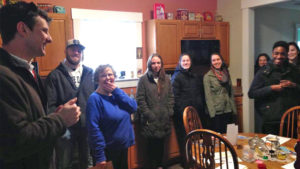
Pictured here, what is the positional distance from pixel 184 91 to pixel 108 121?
1323 millimetres

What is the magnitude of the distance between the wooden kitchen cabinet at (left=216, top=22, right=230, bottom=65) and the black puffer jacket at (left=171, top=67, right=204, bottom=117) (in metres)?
1.29

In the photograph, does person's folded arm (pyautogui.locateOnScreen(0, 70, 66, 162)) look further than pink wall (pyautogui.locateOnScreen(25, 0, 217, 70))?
No

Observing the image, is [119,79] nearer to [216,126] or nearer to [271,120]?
[216,126]

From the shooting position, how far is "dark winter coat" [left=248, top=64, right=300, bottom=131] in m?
2.57

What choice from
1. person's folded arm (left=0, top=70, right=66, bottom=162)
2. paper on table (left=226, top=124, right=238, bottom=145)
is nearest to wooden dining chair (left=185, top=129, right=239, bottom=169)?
paper on table (left=226, top=124, right=238, bottom=145)

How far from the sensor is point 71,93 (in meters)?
2.37

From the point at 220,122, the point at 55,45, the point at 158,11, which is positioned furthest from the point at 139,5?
the point at 220,122

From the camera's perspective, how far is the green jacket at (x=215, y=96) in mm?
3164

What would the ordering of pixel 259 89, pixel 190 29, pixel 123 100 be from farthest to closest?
pixel 190 29 → pixel 259 89 → pixel 123 100

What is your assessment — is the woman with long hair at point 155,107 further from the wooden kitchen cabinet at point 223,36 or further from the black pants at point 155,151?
the wooden kitchen cabinet at point 223,36

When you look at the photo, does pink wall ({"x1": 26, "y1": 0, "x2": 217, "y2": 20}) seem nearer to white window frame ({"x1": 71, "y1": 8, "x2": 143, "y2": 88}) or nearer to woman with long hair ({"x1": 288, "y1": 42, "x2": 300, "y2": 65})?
white window frame ({"x1": 71, "y1": 8, "x2": 143, "y2": 88})

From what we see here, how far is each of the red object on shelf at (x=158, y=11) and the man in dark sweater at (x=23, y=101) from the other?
2.68m

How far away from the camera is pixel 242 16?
3.96 metres

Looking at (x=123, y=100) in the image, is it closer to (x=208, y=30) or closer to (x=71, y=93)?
(x=71, y=93)
